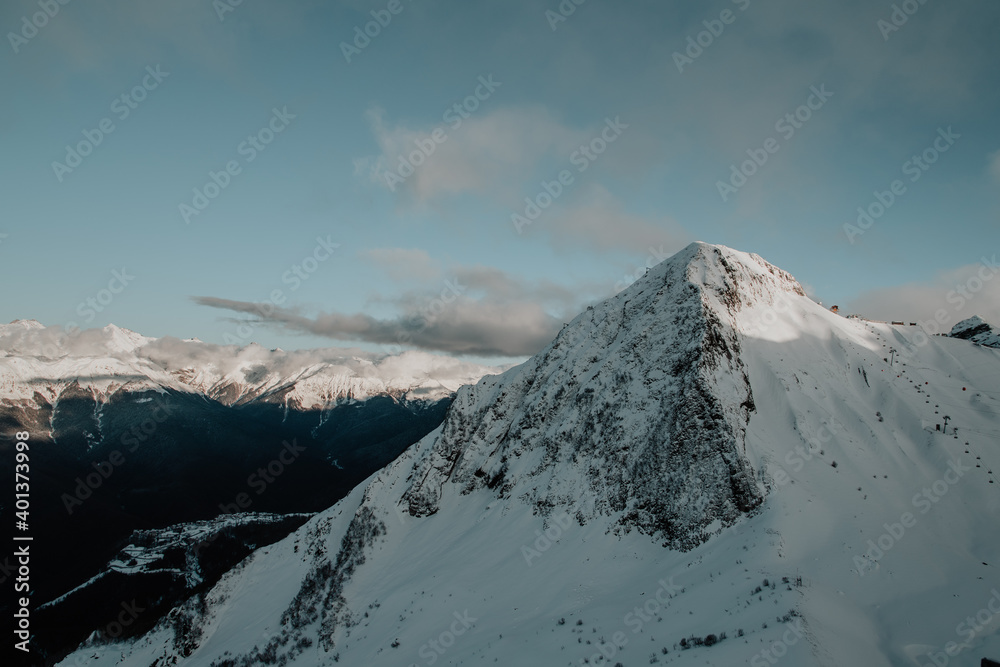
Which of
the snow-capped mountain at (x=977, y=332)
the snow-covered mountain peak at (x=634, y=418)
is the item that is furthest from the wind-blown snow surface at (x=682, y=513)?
the snow-capped mountain at (x=977, y=332)

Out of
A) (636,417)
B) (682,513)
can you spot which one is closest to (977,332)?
(636,417)

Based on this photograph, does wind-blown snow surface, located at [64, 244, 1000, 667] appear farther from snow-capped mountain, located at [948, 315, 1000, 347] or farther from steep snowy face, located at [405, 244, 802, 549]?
snow-capped mountain, located at [948, 315, 1000, 347]

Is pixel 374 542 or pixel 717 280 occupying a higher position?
pixel 717 280

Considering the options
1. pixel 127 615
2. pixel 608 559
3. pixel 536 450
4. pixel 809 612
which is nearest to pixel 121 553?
pixel 127 615

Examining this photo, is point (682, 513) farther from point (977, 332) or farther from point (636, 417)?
point (977, 332)

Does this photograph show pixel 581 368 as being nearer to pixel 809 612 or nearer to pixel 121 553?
pixel 809 612

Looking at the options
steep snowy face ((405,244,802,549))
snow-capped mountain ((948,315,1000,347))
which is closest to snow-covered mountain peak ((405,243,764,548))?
steep snowy face ((405,244,802,549))

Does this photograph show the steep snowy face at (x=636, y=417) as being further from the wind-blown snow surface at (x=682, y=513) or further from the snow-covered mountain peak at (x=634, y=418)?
the wind-blown snow surface at (x=682, y=513)
